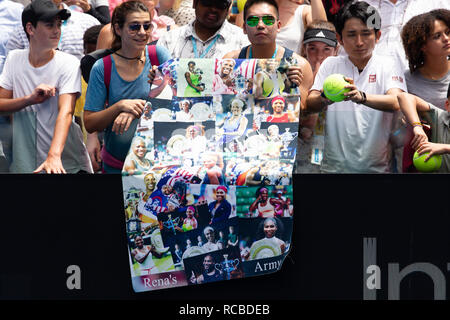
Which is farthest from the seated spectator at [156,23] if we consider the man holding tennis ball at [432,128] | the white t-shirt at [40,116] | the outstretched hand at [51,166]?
the man holding tennis ball at [432,128]

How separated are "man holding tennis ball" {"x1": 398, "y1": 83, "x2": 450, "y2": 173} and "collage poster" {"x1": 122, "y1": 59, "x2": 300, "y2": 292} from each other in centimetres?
59

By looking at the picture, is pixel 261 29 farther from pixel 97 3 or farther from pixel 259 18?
pixel 97 3

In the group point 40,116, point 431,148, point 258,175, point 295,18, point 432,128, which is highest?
point 295,18

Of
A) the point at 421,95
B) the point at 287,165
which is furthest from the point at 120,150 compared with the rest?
the point at 421,95

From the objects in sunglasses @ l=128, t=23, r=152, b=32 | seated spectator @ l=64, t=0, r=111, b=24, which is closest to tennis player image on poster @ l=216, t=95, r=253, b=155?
sunglasses @ l=128, t=23, r=152, b=32

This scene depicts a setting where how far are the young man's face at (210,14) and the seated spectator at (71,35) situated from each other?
1.18 m

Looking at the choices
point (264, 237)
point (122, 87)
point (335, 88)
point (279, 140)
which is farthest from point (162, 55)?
point (264, 237)

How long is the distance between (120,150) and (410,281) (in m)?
1.65

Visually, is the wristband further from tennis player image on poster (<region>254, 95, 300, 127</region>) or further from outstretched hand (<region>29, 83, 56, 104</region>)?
outstretched hand (<region>29, 83, 56, 104</region>)

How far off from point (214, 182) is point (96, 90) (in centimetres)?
110

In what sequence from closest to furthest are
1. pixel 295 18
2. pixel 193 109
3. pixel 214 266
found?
pixel 214 266 → pixel 193 109 → pixel 295 18

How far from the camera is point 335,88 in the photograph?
391cm

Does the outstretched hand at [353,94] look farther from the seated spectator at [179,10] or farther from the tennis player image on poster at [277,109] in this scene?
the seated spectator at [179,10]
